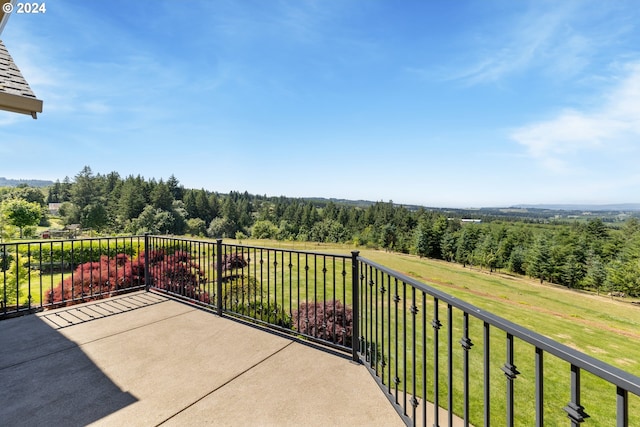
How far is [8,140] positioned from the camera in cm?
3500

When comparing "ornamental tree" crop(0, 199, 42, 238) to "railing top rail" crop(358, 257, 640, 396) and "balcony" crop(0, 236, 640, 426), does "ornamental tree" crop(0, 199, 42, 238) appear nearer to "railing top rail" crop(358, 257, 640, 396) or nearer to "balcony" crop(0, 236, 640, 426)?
"balcony" crop(0, 236, 640, 426)

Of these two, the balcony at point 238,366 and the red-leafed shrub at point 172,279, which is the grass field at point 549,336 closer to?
the balcony at point 238,366

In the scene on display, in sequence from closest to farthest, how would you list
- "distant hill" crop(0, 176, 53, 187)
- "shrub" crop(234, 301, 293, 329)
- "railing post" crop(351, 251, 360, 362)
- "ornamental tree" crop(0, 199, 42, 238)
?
"railing post" crop(351, 251, 360, 362)
"shrub" crop(234, 301, 293, 329)
"ornamental tree" crop(0, 199, 42, 238)
"distant hill" crop(0, 176, 53, 187)

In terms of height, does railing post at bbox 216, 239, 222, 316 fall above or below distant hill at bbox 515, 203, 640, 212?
below

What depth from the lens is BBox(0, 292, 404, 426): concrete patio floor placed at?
2068 mm

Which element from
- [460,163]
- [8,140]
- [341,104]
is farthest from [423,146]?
[8,140]

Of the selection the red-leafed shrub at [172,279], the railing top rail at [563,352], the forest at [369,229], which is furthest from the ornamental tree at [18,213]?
the railing top rail at [563,352]

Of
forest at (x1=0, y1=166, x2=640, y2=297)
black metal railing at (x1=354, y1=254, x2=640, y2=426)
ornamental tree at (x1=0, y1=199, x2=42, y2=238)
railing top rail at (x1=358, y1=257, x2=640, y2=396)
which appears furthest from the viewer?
forest at (x1=0, y1=166, x2=640, y2=297)

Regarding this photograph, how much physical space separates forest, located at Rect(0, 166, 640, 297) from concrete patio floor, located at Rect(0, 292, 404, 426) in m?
42.4

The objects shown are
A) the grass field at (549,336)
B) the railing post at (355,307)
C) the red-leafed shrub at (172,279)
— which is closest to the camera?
the railing post at (355,307)

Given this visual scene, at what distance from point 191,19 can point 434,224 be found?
63975 mm

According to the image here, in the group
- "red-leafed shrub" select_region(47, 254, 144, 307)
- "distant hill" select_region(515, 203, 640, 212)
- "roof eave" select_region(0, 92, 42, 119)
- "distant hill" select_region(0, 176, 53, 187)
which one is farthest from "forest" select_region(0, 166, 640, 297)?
"distant hill" select_region(515, 203, 640, 212)

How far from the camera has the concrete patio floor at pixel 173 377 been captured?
2.07m

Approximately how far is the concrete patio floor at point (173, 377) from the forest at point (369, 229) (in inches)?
1669
